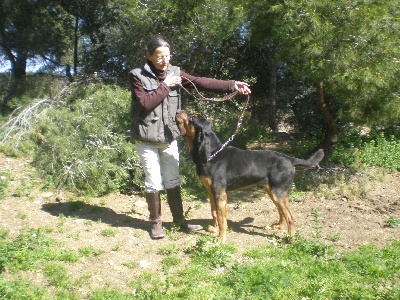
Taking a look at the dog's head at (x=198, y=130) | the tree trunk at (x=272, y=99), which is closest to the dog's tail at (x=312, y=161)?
the dog's head at (x=198, y=130)

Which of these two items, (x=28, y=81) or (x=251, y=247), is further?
(x=28, y=81)

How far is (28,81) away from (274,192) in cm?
1049

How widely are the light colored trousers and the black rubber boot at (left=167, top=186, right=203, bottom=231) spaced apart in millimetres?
118

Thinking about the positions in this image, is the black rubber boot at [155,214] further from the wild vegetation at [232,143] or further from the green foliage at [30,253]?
the green foliage at [30,253]

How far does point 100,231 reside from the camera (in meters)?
5.35

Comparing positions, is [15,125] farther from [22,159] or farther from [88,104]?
[88,104]

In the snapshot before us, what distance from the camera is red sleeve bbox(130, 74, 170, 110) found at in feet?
14.8

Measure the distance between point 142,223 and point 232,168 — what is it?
1.58 meters

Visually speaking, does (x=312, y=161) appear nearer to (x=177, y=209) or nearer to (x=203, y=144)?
(x=203, y=144)

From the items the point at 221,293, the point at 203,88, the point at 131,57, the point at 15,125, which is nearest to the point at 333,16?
the point at 203,88

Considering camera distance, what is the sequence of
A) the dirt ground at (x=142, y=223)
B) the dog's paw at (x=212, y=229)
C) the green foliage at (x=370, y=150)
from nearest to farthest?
the dirt ground at (x=142, y=223) → the dog's paw at (x=212, y=229) → the green foliage at (x=370, y=150)

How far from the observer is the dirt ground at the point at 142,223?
4.50m

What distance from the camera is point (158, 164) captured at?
5133 millimetres

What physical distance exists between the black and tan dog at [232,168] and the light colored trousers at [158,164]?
11.8 inches
